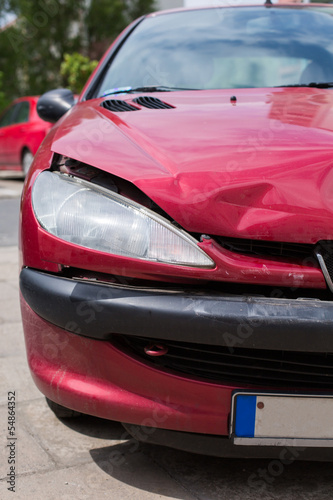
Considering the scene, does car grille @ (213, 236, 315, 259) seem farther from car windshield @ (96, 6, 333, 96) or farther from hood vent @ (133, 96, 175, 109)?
car windshield @ (96, 6, 333, 96)

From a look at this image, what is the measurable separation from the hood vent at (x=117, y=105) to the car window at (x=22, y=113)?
353 inches

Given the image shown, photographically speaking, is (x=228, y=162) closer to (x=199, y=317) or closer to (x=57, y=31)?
(x=199, y=317)

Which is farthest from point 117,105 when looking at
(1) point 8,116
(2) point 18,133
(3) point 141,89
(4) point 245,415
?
(1) point 8,116

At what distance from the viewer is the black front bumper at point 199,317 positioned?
1.55 meters

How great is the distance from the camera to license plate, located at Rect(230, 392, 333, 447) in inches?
63.5

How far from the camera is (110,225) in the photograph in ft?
5.72

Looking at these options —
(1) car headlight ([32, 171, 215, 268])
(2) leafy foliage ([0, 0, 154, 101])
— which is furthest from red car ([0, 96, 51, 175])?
(2) leafy foliage ([0, 0, 154, 101])

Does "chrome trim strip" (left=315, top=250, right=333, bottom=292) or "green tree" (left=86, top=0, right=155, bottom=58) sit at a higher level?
"chrome trim strip" (left=315, top=250, right=333, bottom=292)

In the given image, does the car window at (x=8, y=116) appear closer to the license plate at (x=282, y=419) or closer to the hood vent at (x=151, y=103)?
the hood vent at (x=151, y=103)

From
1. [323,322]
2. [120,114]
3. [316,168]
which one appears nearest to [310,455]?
[323,322]

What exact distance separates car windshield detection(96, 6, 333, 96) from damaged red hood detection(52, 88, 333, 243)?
62 cm

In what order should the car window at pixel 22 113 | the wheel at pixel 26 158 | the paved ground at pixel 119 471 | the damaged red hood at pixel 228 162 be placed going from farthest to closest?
the car window at pixel 22 113 < the wheel at pixel 26 158 < the paved ground at pixel 119 471 < the damaged red hood at pixel 228 162

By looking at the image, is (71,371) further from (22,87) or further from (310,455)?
(22,87)

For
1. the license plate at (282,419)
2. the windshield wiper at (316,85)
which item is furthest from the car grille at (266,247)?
the windshield wiper at (316,85)
